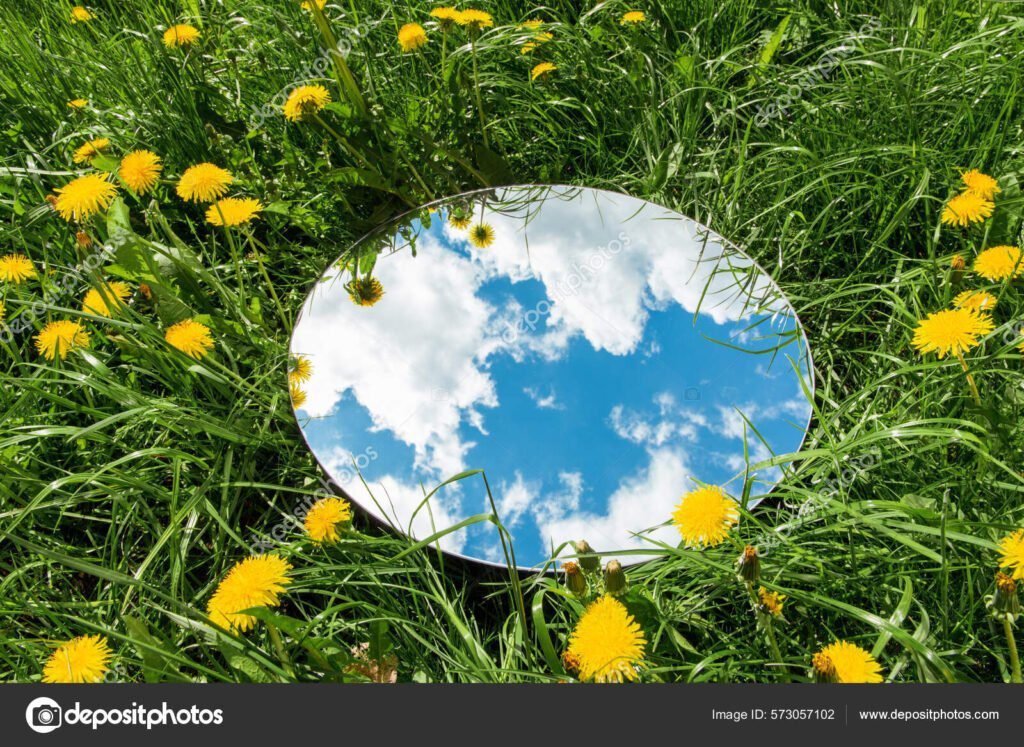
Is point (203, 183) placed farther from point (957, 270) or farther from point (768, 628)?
point (957, 270)

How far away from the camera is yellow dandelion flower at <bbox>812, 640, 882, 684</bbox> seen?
3.63 ft

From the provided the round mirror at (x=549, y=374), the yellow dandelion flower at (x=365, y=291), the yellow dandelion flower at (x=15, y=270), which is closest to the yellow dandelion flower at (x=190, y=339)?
the round mirror at (x=549, y=374)

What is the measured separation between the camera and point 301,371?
1.84 metres

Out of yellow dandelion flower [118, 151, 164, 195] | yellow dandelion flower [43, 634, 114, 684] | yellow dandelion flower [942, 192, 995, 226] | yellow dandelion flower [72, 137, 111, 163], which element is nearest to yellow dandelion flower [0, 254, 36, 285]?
yellow dandelion flower [118, 151, 164, 195]

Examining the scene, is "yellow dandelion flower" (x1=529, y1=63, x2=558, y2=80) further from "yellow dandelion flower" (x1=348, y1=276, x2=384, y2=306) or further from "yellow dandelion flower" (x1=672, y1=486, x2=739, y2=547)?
"yellow dandelion flower" (x1=672, y1=486, x2=739, y2=547)

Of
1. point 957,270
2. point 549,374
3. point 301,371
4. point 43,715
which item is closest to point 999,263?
point 957,270

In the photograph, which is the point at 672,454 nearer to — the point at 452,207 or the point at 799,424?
the point at 799,424

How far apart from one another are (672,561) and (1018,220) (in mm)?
1265

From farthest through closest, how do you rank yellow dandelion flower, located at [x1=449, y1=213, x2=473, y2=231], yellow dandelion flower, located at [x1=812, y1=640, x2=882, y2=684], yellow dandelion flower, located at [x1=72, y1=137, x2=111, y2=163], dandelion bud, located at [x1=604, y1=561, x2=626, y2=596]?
yellow dandelion flower, located at [x1=72, y1=137, x2=111, y2=163]
yellow dandelion flower, located at [x1=449, y1=213, x2=473, y2=231]
dandelion bud, located at [x1=604, y1=561, x2=626, y2=596]
yellow dandelion flower, located at [x1=812, y1=640, x2=882, y2=684]

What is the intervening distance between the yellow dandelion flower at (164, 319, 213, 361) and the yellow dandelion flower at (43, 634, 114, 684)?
69 cm

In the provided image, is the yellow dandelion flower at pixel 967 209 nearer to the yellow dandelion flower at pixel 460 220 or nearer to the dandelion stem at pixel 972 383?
the dandelion stem at pixel 972 383

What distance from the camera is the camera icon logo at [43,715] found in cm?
129

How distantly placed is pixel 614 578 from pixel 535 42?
182 cm

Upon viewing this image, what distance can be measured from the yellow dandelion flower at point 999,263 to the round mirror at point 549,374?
0.42 m
